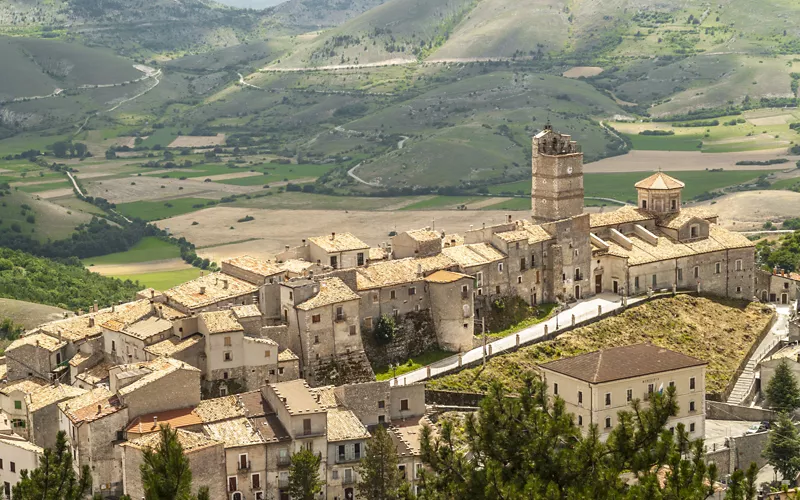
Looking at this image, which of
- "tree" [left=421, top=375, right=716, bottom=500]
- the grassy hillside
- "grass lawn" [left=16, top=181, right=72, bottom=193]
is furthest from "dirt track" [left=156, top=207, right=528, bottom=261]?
"tree" [left=421, top=375, right=716, bottom=500]

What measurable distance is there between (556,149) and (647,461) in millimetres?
42478

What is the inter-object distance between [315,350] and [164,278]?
2495 inches

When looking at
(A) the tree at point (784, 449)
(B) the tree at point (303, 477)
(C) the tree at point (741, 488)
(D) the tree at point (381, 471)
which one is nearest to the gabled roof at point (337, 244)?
(D) the tree at point (381, 471)

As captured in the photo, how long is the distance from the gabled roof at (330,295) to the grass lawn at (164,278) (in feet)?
180

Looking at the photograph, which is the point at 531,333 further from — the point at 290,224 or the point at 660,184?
the point at 290,224

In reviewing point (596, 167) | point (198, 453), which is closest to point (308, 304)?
point (198, 453)

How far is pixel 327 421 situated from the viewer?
67062 mm

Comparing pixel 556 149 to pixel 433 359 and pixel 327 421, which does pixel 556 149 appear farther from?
pixel 327 421

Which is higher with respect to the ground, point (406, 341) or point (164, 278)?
point (406, 341)

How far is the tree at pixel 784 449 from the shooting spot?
71625mm

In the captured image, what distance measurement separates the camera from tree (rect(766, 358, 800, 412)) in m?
Answer: 79.4

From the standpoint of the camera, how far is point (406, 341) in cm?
7819

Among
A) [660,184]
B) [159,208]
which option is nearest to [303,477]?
[660,184]

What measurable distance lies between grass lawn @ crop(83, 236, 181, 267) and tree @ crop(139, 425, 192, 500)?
94915 millimetres
